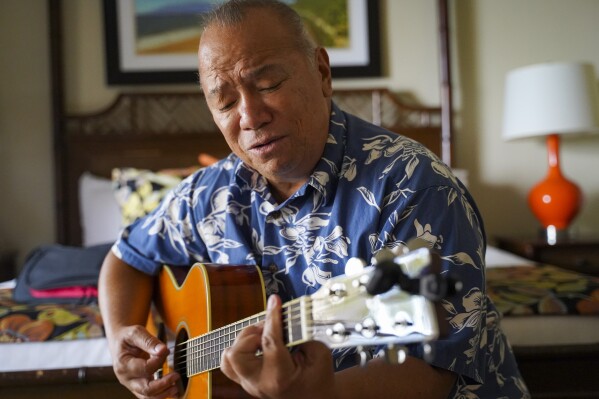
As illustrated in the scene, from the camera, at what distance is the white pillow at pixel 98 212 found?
262cm

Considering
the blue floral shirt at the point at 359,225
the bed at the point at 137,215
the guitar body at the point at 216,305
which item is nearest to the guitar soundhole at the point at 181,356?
the guitar body at the point at 216,305

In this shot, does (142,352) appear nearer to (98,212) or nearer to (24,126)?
(98,212)

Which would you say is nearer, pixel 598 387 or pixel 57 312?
pixel 598 387

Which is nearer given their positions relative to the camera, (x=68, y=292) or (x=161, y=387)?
(x=161, y=387)

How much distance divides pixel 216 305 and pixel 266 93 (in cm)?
36

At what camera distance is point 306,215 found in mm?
1081

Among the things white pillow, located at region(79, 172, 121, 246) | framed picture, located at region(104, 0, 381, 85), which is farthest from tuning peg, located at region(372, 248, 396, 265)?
framed picture, located at region(104, 0, 381, 85)

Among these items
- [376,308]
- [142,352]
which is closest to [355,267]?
[376,308]

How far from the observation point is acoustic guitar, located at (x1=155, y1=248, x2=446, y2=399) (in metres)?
0.66

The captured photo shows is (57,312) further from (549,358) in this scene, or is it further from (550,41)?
(550,41)

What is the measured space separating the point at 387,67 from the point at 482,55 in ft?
1.56

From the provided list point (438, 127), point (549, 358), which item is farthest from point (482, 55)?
point (549, 358)

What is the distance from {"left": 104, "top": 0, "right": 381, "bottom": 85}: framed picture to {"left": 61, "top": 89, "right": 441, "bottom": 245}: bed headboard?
0.35 feet

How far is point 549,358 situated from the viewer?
4.90 ft
